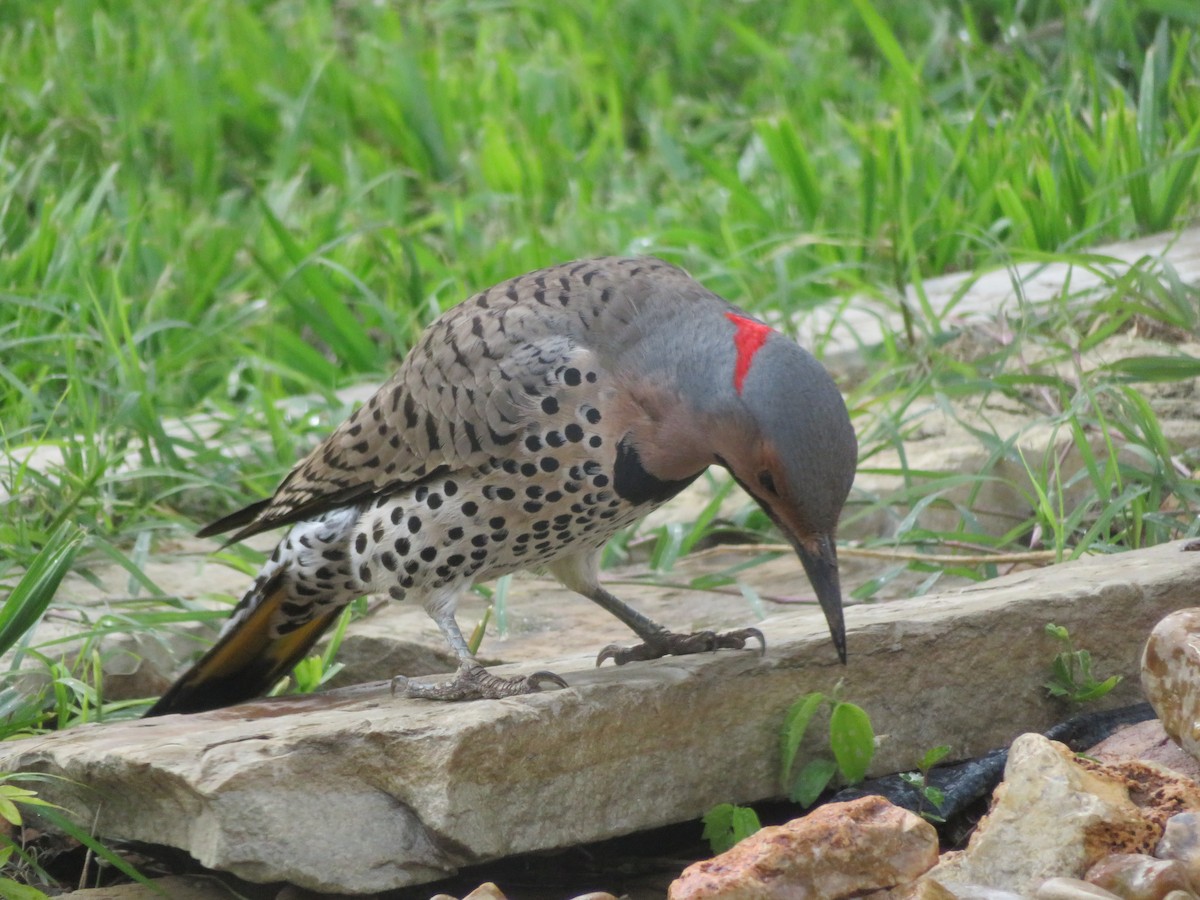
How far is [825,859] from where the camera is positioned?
296 cm

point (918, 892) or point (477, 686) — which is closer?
point (918, 892)

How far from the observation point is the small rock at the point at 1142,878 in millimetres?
2820

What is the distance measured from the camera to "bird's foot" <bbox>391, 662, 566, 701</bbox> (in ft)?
12.0

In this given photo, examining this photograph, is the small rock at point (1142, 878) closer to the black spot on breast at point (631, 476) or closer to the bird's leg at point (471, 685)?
the bird's leg at point (471, 685)

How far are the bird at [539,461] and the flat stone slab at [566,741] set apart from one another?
0.23 metres

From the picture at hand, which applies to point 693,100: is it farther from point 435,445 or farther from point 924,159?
point 435,445

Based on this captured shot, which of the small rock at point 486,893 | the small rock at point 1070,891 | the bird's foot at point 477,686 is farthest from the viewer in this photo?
the bird's foot at point 477,686

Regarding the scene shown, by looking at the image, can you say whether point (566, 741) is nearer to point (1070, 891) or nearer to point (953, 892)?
point (953, 892)

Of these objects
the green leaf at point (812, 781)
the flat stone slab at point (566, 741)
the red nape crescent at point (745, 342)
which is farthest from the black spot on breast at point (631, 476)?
the green leaf at point (812, 781)

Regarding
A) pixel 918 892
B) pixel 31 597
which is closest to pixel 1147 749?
pixel 918 892

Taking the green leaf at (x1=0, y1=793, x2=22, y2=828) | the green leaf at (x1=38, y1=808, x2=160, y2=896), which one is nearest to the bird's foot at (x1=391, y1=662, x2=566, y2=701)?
the green leaf at (x1=38, y1=808, x2=160, y2=896)

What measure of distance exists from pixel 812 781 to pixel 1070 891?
0.95 meters

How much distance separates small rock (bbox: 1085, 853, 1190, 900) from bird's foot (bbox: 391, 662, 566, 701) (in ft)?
4.04

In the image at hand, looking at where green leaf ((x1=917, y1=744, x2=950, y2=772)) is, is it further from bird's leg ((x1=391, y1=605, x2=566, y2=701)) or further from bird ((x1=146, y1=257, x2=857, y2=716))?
bird's leg ((x1=391, y1=605, x2=566, y2=701))
